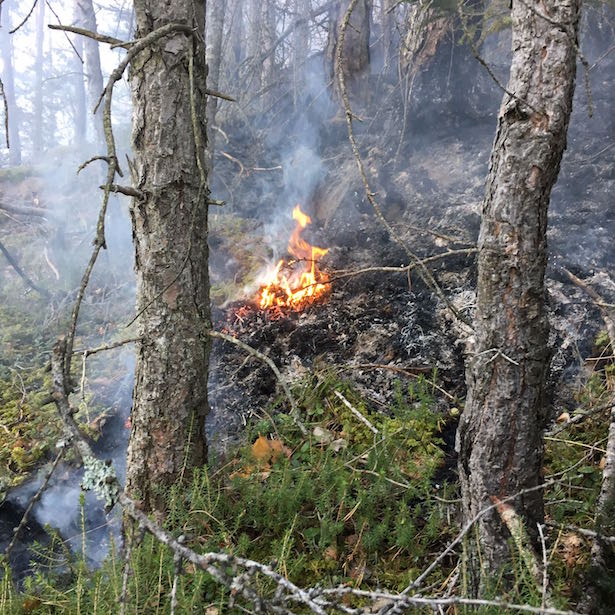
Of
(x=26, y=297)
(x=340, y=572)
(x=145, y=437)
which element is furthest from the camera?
(x=26, y=297)

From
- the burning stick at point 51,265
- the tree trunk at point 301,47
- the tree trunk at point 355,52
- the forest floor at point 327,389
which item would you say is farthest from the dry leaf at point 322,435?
the tree trunk at point 301,47

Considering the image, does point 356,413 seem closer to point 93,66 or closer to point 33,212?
point 33,212

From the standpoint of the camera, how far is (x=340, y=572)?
2.42 m

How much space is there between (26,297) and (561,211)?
7636mm

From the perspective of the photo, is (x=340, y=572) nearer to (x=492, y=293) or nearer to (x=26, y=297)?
(x=492, y=293)

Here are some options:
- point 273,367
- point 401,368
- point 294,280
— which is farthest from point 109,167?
point 294,280

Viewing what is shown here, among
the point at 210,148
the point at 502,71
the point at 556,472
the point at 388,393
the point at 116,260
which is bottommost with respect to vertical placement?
the point at 556,472

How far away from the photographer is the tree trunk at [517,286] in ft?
6.09

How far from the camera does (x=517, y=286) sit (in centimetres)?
197

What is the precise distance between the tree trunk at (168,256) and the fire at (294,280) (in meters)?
2.22

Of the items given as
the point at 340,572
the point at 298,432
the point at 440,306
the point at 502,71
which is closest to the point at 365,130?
the point at 502,71

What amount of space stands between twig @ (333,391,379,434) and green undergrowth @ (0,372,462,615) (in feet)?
0.57

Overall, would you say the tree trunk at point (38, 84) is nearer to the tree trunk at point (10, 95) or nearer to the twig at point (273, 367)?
the tree trunk at point (10, 95)

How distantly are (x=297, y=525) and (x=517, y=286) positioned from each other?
1.73 m
